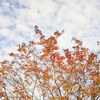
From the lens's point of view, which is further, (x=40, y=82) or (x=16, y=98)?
(x=16, y=98)

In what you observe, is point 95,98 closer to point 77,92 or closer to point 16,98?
point 77,92

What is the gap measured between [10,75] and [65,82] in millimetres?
5915

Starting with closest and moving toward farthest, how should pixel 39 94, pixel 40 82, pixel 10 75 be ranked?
pixel 40 82
pixel 10 75
pixel 39 94

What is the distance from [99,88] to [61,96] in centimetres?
342

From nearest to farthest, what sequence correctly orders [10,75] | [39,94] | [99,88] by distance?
[99,88], [10,75], [39,94]

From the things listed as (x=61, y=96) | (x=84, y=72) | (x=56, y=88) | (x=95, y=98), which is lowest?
(x=95, y=98)

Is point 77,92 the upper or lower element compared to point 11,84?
lower

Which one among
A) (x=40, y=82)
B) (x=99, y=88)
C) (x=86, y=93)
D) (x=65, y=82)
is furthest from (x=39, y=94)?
(x=99, y=88)

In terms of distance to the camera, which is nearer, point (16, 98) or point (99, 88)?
point (99, 88)

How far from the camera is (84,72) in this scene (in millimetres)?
9719

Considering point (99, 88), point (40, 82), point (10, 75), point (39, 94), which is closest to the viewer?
point (99, 88)

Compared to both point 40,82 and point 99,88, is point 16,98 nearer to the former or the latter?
point 40,82

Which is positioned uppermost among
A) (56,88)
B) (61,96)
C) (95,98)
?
(56,88)

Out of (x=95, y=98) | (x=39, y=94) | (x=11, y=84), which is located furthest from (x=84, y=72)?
(x=11, y=84)
